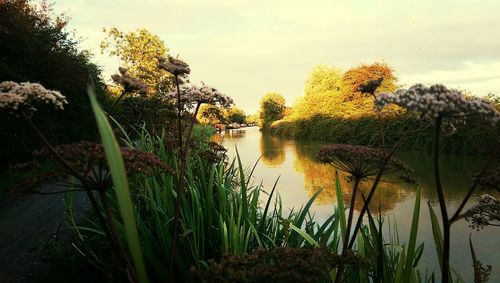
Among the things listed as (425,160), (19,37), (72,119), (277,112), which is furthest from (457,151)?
(277,112)

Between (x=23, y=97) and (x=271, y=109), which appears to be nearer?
(x=23, y=97)

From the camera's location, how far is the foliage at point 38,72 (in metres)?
9.20

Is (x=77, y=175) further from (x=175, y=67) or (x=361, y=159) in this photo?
(x=361, y=159)

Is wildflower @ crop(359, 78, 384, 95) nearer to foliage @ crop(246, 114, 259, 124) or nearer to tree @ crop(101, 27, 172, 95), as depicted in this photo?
tree @ crop(101, 27, 172, 95)

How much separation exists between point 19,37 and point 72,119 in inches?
129

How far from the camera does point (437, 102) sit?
52.4 inches

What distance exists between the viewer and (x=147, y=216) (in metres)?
3.97

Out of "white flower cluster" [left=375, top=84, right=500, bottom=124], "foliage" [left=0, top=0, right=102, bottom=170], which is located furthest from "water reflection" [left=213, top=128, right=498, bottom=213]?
"white flower cluster" [left=375, top=84, right=500, bottom=124]

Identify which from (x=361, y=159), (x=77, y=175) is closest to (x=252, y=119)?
(x=361, y=159)

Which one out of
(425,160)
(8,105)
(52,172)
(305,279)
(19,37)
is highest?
(19,37)

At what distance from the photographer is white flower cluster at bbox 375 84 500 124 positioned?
4.41 ft

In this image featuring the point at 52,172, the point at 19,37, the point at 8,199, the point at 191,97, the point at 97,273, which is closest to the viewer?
the point at 52,172

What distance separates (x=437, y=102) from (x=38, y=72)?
11354mm

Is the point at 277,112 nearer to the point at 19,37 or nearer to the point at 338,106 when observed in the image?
the point at 338,106
